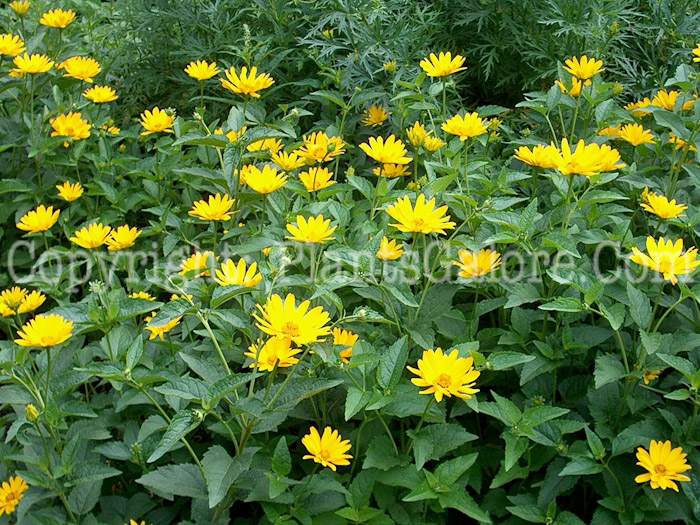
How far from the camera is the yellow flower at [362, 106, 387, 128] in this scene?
245cm

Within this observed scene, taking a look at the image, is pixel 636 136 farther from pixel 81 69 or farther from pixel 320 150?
pixel 81 69

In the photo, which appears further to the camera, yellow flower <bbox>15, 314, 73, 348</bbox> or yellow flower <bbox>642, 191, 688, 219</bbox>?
yellow flower <bbox>642, 191, 688, 219</bbox>

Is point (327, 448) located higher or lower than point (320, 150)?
lower

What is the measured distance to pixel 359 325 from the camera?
1.63 meters

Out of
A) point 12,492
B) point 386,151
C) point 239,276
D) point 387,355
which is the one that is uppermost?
point 386,151

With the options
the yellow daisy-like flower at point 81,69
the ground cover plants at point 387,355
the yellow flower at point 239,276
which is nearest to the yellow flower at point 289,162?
the ground cover plants at point 387,355

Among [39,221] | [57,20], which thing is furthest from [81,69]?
[39,221]

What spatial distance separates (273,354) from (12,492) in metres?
0.65

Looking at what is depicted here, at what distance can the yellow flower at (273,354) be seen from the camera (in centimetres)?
133

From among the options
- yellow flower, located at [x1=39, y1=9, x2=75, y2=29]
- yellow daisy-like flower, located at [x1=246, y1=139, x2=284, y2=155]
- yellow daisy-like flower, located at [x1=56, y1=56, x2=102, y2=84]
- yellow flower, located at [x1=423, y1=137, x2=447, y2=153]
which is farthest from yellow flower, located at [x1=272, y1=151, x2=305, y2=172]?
yellow flower, located at [x1=39, y1=9, x2=75, y2=29]

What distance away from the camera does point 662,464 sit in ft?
4.37

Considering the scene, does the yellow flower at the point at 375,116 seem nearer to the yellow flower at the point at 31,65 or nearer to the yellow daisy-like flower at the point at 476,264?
the yellow daisy-like flower at the point at 476,264

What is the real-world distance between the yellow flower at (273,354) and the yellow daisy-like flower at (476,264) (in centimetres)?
43

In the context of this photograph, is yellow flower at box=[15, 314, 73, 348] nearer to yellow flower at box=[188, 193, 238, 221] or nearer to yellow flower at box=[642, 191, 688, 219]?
yellow flower at box=[188, 193, 238, 221]
